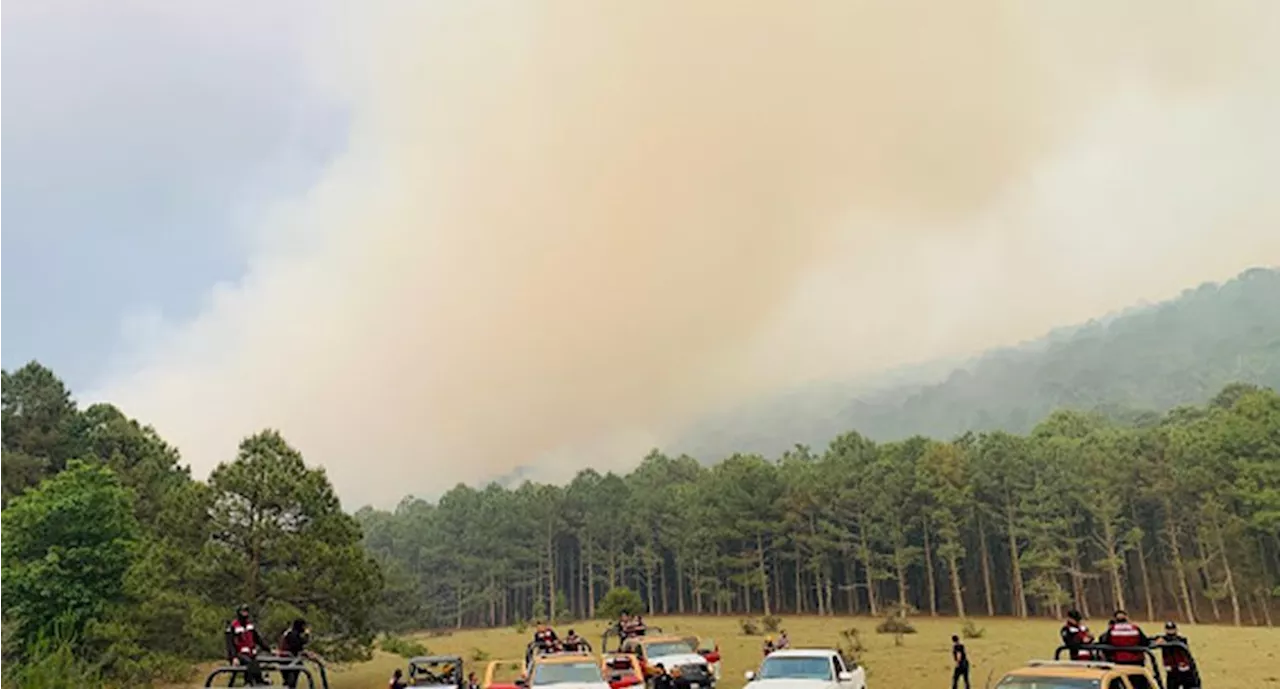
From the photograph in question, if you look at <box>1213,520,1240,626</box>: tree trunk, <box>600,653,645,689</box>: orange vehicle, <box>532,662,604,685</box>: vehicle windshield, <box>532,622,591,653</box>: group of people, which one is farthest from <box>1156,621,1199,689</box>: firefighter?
<box>1213,520,1240,626</box>: tree trunk

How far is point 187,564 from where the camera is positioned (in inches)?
1400

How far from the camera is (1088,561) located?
7638 cm

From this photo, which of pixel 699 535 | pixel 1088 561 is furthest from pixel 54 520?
pixel 1088 561

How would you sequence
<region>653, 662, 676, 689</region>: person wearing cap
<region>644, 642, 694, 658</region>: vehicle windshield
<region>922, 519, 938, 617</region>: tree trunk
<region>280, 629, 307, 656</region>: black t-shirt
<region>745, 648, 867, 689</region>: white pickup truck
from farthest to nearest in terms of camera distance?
1. <region>922, 519, 938, 617</region>: tree trunk
2. <region>644, 642, 694, 658</region>: vehicle windshield
3. <region>653, 662, 676, 689</region>: person wearing cap
4. <region>745, 648, 867, 689</region>: white pickup truck
5. <region>280, 629, 307, 656</region>: black t-shirt

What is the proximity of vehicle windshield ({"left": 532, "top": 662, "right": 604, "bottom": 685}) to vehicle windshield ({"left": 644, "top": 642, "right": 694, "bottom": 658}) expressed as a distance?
8.46m

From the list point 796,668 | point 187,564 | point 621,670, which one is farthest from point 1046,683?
point 187,564

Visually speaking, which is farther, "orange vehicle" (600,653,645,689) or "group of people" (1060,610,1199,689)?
"orange vehicle" (600,653,645,689)

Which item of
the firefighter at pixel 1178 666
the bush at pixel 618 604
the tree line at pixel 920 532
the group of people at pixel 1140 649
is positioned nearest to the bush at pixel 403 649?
the bush at pixel 618 604

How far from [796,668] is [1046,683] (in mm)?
6848

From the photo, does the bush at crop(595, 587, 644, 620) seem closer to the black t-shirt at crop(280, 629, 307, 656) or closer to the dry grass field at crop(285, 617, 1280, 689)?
the dry grass field at crop(285, 617, 1280, 689)

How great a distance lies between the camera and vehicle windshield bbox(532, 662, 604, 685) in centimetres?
1883

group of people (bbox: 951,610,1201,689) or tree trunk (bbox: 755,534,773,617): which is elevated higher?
tree trunk (bbox: 755,534,773,617)

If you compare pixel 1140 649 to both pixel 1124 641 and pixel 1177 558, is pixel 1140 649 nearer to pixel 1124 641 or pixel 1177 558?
pixel 1124 641

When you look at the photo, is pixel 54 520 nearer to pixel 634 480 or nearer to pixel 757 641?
pixel 757 641
